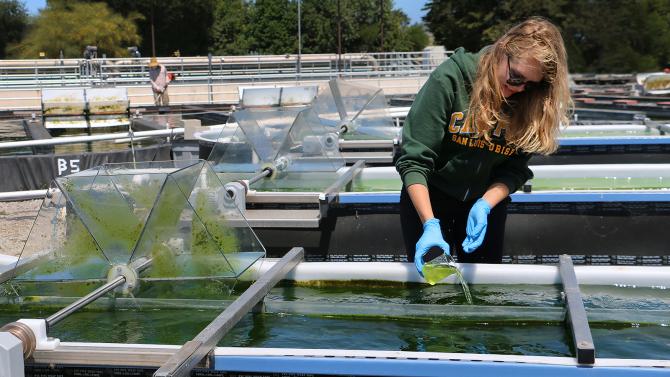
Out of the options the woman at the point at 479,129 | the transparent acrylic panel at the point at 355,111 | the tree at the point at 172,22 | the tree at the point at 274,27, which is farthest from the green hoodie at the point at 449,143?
the tree at the point at 274,27

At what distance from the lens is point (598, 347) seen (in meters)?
3.22

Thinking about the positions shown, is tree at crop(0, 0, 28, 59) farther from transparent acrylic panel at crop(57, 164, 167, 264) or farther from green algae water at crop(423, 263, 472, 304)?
green algae water at crop(423, 263, 472, 304)

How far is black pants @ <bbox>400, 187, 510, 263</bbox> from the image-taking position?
3576 millimetres

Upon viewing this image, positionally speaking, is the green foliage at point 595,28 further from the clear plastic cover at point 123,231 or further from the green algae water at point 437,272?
the green algae water at point 437,272

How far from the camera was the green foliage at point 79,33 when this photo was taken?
190 feet

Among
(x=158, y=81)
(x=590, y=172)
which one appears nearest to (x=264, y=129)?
(x=590, y=172)

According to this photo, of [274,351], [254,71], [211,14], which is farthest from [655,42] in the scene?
[274,351]

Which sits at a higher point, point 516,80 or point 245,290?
point 516,80

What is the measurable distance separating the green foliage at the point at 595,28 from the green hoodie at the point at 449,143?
5925 cm

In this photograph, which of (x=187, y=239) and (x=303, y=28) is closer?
(x=187, y=239)

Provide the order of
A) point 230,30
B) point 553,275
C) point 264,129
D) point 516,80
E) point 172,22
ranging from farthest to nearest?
point 230,30
point 172,22
point 264,129
point 553,275
point 516,80

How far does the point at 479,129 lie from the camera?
3322 millimetres

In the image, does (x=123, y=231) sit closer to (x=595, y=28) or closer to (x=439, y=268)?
(x=439, y=268)

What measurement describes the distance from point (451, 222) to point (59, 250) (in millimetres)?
1657
